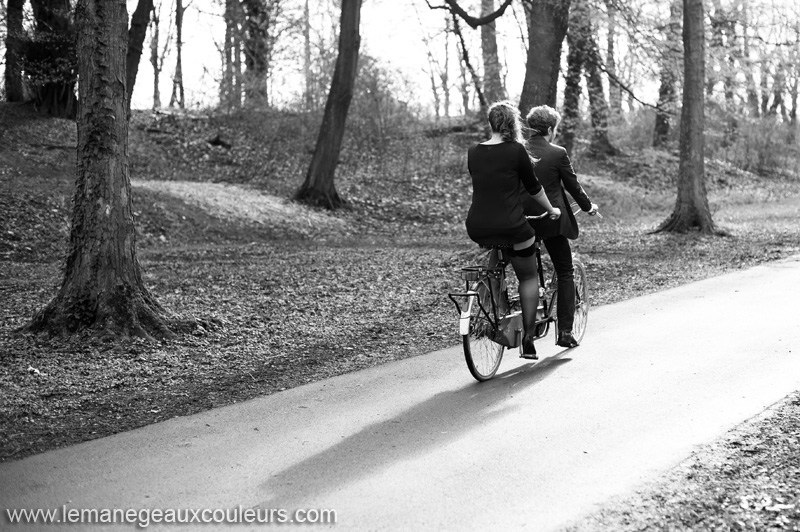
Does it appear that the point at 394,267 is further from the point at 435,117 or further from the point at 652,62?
the point at 435,117

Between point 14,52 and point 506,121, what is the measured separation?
21426 mm

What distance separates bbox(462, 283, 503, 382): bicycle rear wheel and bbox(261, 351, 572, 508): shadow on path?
0.34ft

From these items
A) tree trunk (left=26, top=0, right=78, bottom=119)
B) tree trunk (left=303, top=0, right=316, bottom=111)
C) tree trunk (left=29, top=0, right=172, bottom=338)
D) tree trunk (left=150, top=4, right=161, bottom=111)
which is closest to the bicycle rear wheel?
tree trunk (left=29, top=0, right=172, bottom=338)

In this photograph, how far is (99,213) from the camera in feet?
26.5

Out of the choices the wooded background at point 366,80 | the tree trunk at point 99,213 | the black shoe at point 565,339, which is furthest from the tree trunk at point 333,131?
the black shoe at point 565,339

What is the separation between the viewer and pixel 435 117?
35156 mm

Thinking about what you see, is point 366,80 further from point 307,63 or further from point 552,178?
point 552,178

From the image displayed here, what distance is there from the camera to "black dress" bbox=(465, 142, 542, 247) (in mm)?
6270

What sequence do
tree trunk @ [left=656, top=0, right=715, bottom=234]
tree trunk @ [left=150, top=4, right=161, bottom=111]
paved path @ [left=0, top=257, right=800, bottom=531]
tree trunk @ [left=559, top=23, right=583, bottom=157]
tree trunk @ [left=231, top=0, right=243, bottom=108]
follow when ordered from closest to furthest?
paved path @ [left=0, top=257, right=800, bottom=531] → tree trunk @ [left=656, top=0, right=715, bottom=234] → tree trunk @ [left=231, top=0, right=243, bottom=108] → tree trunk @ [left=559, top=23, right=583, bottom=157] → tree trunk @ [left=150, top=4, right=161, bottom=111]

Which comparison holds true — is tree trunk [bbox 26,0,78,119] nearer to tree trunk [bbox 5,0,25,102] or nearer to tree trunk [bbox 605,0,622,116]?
tree trunk [bbox 5,0,25,102]

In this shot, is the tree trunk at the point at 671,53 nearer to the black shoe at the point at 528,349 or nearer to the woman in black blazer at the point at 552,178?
the woman in black blazer at the point at 552,178

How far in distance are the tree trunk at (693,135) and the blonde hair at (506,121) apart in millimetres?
13138

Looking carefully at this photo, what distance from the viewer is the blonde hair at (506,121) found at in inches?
248

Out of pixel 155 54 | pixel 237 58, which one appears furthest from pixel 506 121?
pixel 155 54
